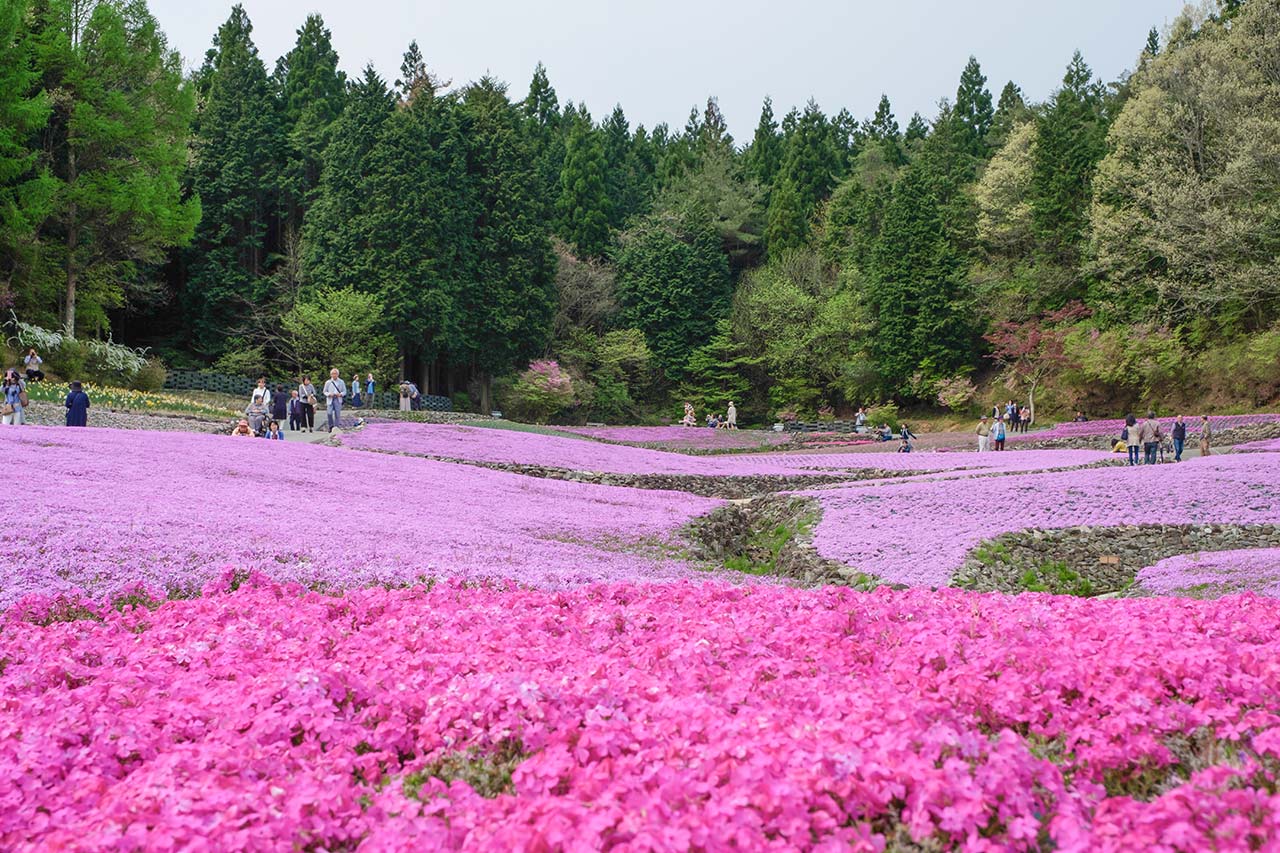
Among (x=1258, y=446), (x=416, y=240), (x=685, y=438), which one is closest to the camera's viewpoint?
(x=1258, y=446)

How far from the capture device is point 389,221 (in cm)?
5400

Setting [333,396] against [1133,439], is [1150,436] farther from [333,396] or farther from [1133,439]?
[333,396]

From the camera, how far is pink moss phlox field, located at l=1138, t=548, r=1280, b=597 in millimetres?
11297

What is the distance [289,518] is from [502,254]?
1898 inches

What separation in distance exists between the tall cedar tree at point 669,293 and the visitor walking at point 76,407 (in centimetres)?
5013

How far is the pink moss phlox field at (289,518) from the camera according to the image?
10188 millimetres

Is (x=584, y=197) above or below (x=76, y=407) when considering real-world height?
above

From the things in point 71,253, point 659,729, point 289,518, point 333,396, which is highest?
point 71,253

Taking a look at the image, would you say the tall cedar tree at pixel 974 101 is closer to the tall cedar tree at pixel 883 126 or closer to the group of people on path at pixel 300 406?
the tall cedar tree at pixel 883 126

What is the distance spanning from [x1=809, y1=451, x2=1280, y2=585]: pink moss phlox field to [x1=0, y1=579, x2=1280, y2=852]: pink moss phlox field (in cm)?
641

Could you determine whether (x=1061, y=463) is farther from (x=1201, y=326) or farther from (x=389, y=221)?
(x=389, y=221)

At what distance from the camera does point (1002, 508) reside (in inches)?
682

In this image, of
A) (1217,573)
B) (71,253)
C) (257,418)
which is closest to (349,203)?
(71,253)

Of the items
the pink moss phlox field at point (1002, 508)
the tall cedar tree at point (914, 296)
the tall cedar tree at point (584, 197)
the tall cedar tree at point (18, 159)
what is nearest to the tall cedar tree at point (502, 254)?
the tall cedar tree at point (584, 197)
